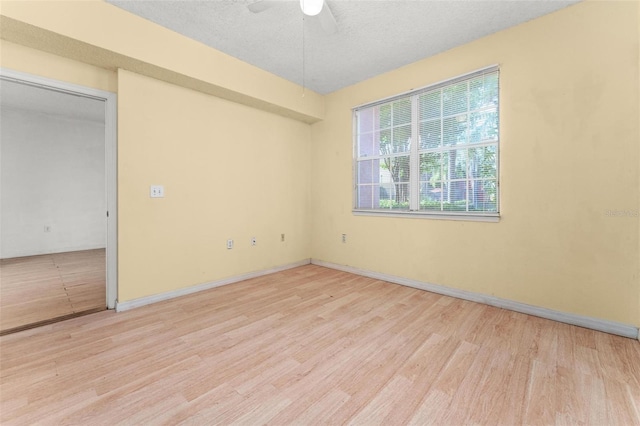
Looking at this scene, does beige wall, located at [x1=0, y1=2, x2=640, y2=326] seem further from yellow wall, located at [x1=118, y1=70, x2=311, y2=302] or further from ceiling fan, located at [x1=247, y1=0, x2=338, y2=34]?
ceiling fan, located at [x1=247, y1=0, x2=338, y2=34]

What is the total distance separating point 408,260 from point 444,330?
1231mm

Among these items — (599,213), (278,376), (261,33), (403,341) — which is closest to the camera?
(278,376)

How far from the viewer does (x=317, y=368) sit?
5.67 feet

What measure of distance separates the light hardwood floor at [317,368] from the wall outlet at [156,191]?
1202 millimetres

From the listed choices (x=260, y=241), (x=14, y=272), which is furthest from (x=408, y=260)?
(x=14, y=272)

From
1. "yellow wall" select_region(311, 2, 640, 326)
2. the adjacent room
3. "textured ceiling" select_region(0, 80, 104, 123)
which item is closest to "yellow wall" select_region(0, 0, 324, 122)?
"textured ceiling" select_region(0, 80, 104, 123)

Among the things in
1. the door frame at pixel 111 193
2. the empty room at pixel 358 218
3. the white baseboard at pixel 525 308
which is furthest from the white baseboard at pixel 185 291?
the white baseboard at pixel 525 308

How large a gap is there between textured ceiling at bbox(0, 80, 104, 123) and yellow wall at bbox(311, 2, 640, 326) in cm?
550


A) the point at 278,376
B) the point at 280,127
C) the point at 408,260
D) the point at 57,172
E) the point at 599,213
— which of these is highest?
the point at 280,127

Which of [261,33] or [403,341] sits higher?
[261,33]

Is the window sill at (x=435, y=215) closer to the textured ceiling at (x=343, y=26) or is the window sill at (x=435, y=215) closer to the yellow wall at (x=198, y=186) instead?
the yellow wall at (x=198, y=186)

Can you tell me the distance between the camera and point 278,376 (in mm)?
1648

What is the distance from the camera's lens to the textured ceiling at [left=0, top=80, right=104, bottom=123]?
418 centimetres

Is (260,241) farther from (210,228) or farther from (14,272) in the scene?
(14,272)
